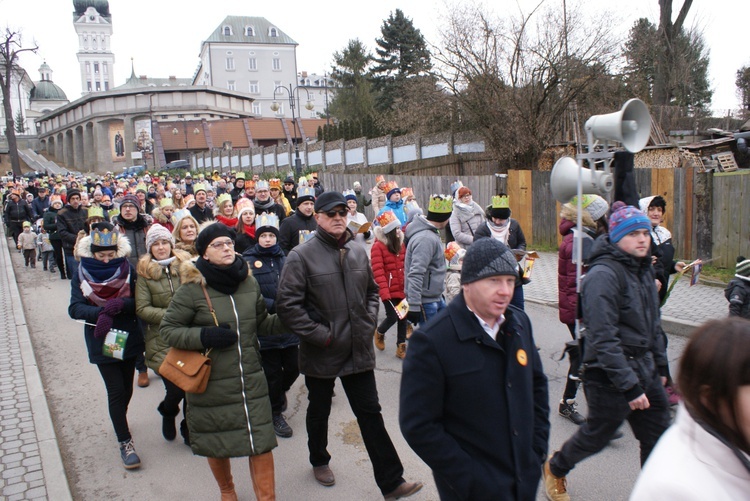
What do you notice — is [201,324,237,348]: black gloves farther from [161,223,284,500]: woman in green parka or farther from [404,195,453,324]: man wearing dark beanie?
[404,195,453,324]: man wearing dark beanie

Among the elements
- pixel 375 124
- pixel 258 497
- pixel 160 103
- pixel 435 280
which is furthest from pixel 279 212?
pixel 160 103

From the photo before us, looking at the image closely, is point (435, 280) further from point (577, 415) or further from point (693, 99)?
point (693, 99)

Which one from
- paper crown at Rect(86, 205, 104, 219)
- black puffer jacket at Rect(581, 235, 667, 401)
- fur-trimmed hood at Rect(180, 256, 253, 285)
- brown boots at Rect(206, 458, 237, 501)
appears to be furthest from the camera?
Answer: paper crown at Rect(86, 205, 104, 219)

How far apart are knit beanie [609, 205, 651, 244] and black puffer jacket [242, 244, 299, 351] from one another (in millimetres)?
2718

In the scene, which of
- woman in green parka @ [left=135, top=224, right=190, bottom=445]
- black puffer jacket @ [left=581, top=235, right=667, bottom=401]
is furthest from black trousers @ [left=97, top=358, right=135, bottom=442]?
black puffer jacket @ [left=581, top=235, right=667, bottom=401]

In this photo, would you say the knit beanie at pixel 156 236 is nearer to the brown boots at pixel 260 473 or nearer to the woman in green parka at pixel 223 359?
the woman in green parka at pixel 223 359

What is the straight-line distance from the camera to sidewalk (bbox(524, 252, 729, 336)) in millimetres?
8018

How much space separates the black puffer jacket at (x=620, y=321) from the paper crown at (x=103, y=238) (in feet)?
11.9

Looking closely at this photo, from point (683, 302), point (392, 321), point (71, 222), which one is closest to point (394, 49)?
point (71, 222)

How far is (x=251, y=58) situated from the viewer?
332 feet

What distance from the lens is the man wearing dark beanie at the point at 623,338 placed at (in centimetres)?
350

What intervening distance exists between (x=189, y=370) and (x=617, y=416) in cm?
260

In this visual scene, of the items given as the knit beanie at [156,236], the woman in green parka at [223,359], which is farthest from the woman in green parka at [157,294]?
the woman in green parka at [223,359]

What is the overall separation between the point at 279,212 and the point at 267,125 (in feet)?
203
